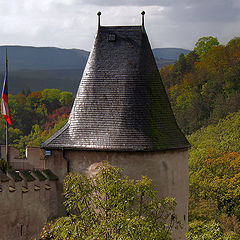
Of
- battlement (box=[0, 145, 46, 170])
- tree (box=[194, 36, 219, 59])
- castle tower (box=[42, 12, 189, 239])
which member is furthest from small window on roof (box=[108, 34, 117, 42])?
tree (box=[194, 36, 219, 59])

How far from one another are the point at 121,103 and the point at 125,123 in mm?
608

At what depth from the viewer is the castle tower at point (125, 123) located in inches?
640

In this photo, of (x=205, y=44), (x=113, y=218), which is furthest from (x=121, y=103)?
(x=205, y=44)

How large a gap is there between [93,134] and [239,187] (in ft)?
111

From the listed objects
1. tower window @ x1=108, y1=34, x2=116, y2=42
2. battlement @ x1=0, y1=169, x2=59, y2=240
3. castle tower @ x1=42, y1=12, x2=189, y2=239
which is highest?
tower window @ x1=108, y1=34, x2=116, y2=42

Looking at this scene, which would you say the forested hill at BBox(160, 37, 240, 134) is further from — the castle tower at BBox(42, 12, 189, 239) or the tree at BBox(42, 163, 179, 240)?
the tree at BBox(42, 163, 179, 240)

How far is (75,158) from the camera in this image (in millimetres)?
16641

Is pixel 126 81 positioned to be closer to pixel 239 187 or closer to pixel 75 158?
pixel 75 158

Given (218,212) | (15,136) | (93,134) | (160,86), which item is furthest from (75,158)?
(15,136)

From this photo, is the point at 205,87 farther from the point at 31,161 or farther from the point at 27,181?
the point at 27,181

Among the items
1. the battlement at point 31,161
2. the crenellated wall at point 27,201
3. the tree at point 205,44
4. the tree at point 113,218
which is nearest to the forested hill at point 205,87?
the tree at point 205,44

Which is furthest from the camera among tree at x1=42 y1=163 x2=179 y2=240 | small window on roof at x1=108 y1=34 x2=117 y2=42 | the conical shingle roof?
small window on roof at x1=108 y1=34 x2=117 y2=42

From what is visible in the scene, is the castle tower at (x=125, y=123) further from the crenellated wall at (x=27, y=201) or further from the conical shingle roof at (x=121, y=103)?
the crenellated wall at (x=27, y=201)

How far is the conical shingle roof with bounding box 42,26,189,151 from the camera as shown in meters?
16.4
